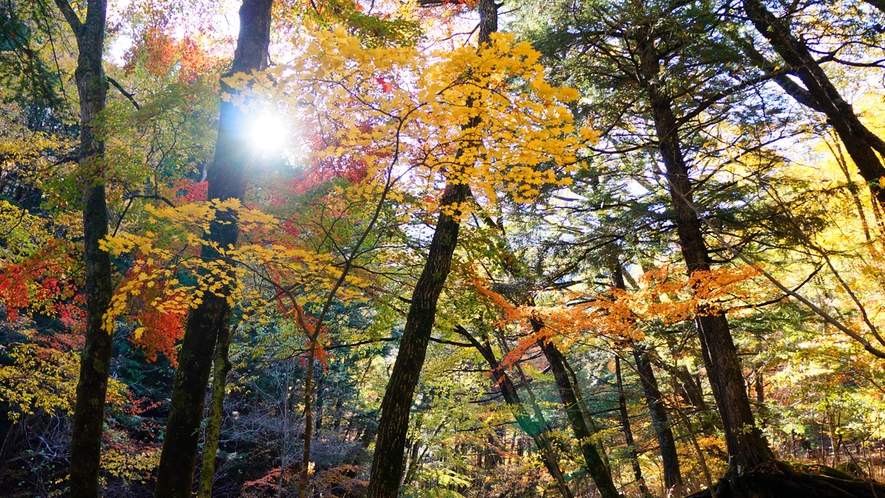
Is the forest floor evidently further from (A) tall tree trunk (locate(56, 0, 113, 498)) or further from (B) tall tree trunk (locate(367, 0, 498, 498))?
(A) tall tree trunk (locate(56, 0, 113, 498))

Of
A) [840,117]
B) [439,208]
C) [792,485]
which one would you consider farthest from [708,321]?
[439,208]

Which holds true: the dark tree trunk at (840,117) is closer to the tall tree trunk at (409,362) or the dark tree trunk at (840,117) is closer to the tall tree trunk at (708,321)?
the tall tree trunk at (708,321)

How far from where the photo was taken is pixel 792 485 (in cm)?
509

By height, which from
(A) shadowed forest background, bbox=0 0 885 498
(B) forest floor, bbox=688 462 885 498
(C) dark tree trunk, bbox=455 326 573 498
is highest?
(A) shadowed forest background, bbox=0 0 885 498

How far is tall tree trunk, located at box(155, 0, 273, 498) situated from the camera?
3.70 metres

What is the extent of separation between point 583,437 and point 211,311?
612 cm

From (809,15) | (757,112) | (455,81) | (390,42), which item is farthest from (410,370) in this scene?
(809,15)

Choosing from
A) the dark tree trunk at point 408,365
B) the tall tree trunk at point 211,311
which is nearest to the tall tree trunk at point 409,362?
the dark tree trunk at point 408,365

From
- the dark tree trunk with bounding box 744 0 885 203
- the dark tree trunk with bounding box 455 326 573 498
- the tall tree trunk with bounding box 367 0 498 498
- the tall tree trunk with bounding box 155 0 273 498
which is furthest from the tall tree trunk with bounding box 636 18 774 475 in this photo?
the tall tree trunk with bounding box 155 0 273 498

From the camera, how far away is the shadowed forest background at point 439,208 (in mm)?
3252

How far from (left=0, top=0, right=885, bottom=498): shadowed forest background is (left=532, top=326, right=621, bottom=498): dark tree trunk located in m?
0.04

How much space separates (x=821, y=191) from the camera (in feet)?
17.5

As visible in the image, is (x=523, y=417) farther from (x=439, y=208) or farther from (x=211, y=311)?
(x=211, y=311)

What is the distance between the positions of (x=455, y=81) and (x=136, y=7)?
7088 mm
